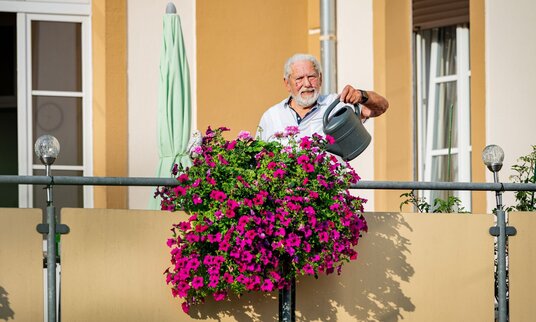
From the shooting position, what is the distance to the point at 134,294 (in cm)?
695

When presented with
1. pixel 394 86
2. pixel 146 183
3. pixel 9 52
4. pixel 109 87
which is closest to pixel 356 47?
pixel 394 86

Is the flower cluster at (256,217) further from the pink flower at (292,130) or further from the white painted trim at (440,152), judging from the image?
the white painted trim at (440,152)

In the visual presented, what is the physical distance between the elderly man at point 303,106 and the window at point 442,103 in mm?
4231

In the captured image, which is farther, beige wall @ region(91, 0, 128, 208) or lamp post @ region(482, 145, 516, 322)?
beige wall @ region(91, 0, 128, 208)

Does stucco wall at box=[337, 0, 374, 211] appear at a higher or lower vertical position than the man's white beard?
higher

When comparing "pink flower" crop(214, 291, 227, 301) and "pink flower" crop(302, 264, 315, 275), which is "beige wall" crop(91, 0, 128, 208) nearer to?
"pink flower" crop(214, 291, 227, 301)

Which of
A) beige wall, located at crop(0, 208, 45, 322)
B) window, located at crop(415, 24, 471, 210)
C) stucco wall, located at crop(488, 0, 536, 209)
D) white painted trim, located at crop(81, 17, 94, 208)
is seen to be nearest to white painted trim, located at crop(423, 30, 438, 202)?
window, located at crop(415, 24, 471, 210)

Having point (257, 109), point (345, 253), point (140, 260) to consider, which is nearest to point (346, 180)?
point (345, 253)

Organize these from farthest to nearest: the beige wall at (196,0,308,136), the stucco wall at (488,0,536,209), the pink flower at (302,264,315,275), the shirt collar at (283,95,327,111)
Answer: the beige wall at (196,0,308,136), the stucco wall at (488,0,536,209), the shirt collar at (283,95,327,111), the pink flower at (302,264,315,275)

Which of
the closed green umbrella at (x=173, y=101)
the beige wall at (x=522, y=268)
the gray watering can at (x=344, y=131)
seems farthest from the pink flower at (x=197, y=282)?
the closed green umbrella at (x=173, y=101)

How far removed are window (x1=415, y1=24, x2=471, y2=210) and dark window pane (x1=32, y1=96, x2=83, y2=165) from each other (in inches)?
114

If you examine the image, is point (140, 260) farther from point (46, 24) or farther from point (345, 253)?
point (46, 24)

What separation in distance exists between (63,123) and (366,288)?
453 centimetres

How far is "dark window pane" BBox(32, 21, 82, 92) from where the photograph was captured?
1109cm
